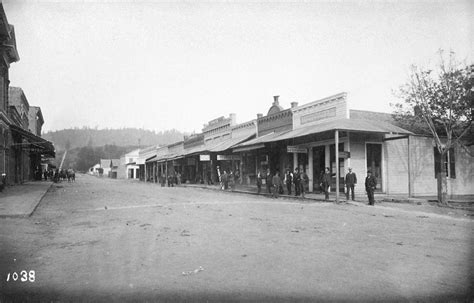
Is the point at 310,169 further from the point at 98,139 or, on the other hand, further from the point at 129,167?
the point at 98,139

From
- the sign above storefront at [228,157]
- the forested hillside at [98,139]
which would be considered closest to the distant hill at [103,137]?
the forested hillside at [98,139]

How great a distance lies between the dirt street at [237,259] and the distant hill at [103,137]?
16561 cm

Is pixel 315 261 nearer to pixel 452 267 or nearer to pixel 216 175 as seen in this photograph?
pixel 452 267

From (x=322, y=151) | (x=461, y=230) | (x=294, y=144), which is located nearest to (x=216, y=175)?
(x=294, y=144)

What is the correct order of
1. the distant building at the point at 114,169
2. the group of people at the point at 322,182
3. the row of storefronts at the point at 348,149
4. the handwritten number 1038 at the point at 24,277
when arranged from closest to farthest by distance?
the handwritten number 1038 at the point at 24,277 < the group of people at the point at 322,182 < the row of storefronts at the point at 348,149 < the distant building at the point at 114,169

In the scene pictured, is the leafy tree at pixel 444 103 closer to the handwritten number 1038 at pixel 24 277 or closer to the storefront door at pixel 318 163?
the storefront door at pixel 318 163

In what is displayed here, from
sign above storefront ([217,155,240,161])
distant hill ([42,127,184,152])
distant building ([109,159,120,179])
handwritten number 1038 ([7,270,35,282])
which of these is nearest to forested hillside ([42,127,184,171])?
distant hill ([42,127,184,152])

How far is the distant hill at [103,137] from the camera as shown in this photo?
174375mm

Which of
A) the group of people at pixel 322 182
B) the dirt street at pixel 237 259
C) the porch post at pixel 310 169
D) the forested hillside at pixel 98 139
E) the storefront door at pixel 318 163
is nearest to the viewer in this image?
the dirt street at pixel 237 259

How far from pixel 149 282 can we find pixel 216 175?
31.2 m

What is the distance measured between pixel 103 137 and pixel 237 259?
196191 mm

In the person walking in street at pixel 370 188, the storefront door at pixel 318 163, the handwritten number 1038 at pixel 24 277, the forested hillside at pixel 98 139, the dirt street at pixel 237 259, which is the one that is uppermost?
the forested hillside at pixel 98 139

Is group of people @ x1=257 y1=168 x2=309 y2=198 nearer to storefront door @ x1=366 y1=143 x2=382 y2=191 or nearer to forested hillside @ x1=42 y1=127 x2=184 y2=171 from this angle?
storefront door @ x1=366 y1=143 x2=382 y2=191

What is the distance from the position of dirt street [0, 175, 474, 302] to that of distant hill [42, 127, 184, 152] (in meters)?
166
